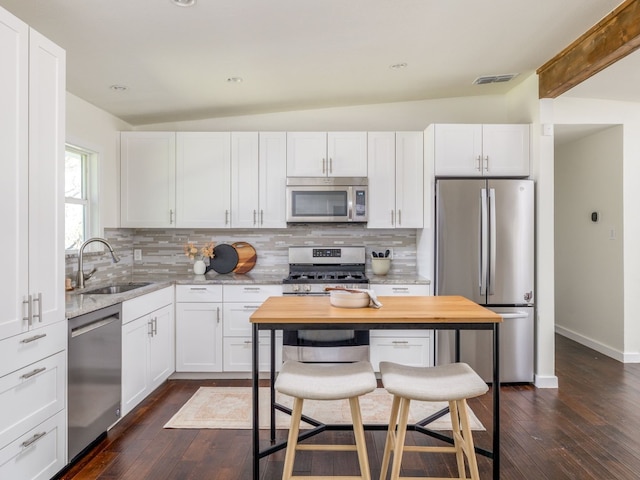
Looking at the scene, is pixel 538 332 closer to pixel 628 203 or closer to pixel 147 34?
pixel 628 203

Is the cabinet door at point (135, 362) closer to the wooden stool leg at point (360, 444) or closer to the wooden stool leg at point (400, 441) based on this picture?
the wooden stool leg at point (360, 444)

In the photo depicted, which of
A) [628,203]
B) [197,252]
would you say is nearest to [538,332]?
[628,203]

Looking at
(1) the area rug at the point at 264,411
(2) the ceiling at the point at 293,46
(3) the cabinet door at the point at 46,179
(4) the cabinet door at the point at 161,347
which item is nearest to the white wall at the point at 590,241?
(2) the ceiling at the point at 293,46

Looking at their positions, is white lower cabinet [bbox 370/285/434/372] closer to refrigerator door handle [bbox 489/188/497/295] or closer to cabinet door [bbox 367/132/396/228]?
refrigerator door handle [bbox 489/188/497/295]

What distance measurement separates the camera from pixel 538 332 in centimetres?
354

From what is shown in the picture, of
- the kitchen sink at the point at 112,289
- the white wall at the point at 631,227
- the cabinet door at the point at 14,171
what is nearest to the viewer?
the cabinet door at the point at 14,171

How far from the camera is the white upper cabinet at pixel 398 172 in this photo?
3879 mm

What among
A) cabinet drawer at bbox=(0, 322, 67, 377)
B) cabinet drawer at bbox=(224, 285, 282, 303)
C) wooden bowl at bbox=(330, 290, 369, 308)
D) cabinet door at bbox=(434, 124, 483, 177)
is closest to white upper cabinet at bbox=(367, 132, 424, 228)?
cabinet door at bbox=(434, 124, 483, 177)

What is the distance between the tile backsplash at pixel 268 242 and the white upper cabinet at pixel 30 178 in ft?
6.89

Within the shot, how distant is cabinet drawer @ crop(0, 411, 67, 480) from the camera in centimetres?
183

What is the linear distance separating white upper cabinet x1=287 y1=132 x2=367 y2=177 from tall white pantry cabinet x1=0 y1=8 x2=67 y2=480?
6.83 feet

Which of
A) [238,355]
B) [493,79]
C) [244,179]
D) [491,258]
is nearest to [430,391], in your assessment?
[491,258]

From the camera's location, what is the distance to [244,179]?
392 cm

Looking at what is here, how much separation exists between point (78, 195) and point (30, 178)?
1.73 metres
